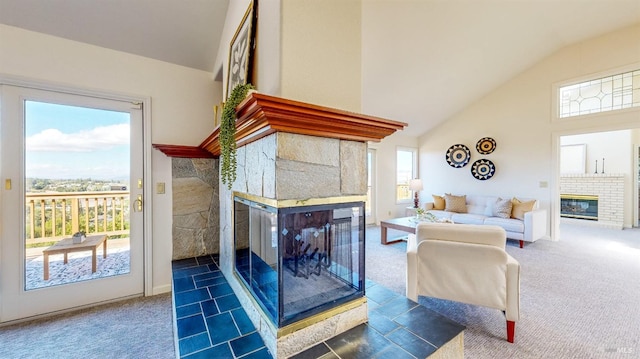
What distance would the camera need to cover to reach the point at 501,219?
14.2ft

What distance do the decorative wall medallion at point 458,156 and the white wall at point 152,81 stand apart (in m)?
5.37

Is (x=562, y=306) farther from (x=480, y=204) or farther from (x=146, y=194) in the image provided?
(x=146, y=194)

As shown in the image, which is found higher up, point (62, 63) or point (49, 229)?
point (62, 63)

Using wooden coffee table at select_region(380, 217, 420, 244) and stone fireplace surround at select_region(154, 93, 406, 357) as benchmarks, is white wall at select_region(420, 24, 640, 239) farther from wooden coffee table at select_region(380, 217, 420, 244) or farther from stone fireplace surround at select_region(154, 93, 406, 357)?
stone fireplace surround at select_region(154, 93, 406, 357)

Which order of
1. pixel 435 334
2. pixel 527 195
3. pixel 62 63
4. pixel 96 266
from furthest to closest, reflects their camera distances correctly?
pixel 527 195, pixel 96 266, pixel 62 63, pixel 435 334

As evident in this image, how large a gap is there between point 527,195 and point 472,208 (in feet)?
3.28

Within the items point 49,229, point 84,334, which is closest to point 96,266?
point 49,229

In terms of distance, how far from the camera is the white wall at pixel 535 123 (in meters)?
4.06

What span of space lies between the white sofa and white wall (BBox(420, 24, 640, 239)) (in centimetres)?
43

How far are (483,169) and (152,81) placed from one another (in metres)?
6.15

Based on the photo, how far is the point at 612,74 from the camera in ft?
13.3

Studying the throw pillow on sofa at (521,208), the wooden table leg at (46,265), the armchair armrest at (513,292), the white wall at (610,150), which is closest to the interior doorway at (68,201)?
the wooden table leg at (46,265)

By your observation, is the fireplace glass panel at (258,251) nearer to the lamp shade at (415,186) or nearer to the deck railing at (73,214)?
the deck railing at (73,214)

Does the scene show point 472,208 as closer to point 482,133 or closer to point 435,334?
point 482,133
